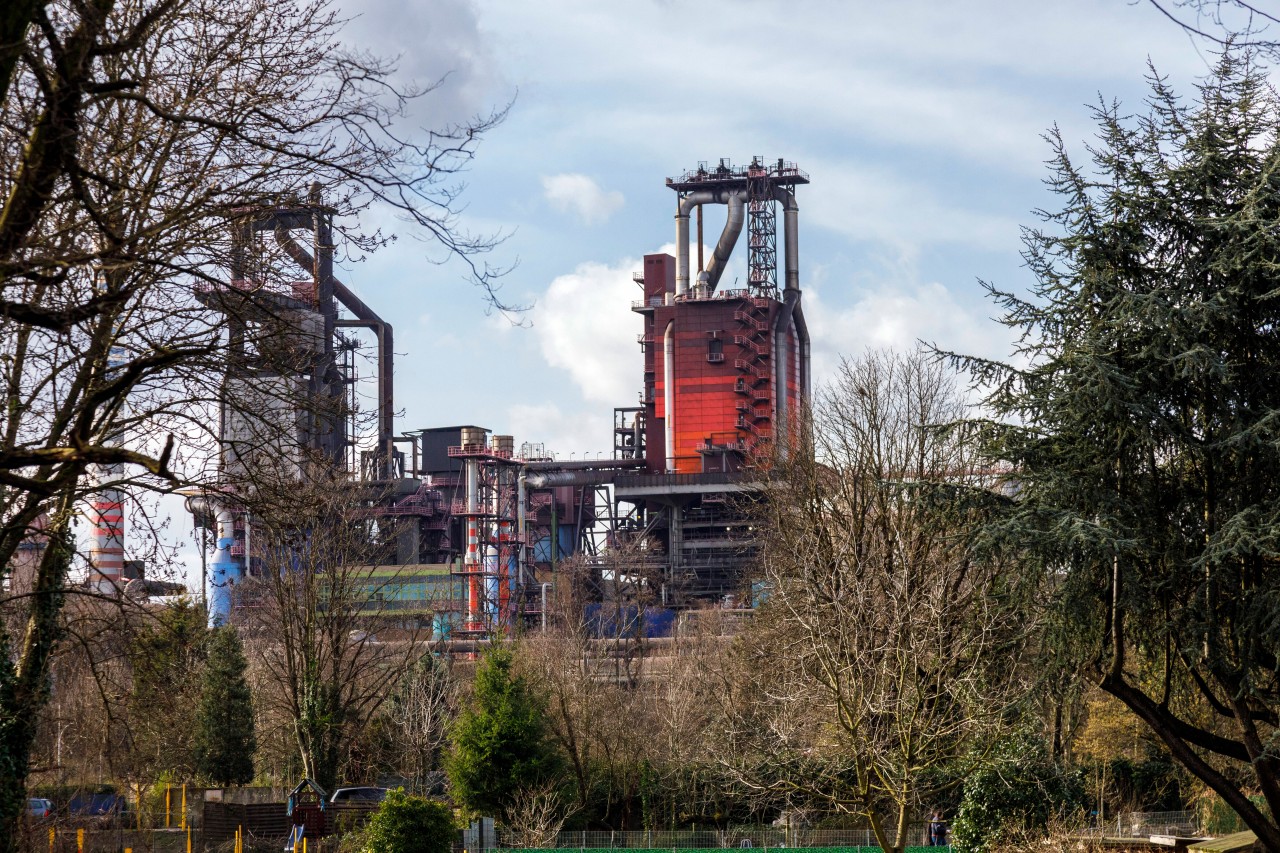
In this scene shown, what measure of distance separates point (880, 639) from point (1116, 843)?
15.0 ft

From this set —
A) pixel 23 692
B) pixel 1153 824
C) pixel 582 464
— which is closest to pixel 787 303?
pixel 582 464

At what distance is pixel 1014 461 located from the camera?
698 inches

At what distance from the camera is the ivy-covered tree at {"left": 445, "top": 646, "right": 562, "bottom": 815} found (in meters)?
27.3

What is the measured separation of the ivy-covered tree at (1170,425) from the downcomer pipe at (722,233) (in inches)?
2834

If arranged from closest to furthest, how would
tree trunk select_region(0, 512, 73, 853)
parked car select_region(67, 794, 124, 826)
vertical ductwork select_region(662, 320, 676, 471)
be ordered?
tree trunk select_region(0, 512, 73, 853)
parked car select_region(67, 794, 124, 826)
vertical ductwork select_region(662, 320, 676, 471)

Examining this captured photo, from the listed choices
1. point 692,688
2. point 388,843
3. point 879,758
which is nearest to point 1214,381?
point 879,758

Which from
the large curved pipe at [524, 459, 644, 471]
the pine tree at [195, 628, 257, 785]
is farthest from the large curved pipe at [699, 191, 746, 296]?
the pine tree at [195, 628, 257, 785]

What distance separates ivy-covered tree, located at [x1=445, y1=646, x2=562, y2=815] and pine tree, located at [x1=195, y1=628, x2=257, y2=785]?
1314cm

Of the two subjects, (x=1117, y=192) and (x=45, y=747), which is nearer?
(x=1117, y=192)

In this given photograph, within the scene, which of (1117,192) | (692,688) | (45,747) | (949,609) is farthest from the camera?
(692,688)

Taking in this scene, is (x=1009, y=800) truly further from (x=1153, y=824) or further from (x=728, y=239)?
(x=728, y=239)

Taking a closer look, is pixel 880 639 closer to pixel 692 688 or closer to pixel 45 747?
pixel 692 688

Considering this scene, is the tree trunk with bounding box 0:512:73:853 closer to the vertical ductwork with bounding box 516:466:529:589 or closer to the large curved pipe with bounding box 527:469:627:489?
the vertical ductwork with bounding box 516:466:529:589

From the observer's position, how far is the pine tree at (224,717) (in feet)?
126
